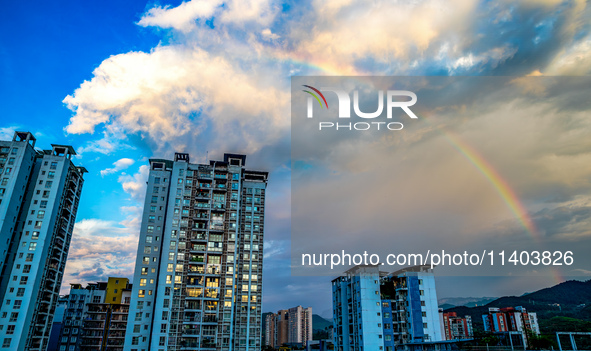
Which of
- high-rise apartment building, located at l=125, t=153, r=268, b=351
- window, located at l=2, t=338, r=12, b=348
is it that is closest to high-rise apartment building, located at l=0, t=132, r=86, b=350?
window, located at l=2, t=338, r=12, b=348

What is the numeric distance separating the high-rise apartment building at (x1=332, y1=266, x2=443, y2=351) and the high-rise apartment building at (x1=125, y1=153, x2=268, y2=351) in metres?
21.7

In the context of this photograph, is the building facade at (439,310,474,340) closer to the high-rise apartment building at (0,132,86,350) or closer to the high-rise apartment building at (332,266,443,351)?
the high-rise apartment building at (332,266,443,351)

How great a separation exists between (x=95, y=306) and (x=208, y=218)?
57425 mm

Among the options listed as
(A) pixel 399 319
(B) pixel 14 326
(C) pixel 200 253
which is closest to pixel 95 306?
(B) pixel 14 326

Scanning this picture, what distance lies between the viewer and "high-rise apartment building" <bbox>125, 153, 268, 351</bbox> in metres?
67.6

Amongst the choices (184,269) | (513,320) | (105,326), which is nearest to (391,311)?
(184,269)

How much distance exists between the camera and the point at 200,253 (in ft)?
241

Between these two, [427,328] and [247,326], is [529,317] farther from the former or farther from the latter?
[247,326]

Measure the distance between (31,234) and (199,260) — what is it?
3458cm

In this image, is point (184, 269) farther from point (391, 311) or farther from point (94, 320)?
point (94, 320)

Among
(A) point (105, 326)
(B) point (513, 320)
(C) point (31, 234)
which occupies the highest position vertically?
(C) point (31, 234)

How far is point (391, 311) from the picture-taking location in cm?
7812

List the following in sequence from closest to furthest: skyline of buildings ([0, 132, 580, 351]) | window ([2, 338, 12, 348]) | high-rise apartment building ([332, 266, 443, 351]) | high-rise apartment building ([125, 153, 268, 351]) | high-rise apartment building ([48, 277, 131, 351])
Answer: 1. window ([2, 338, 12, 348])
2. high-rise apartment building ([125, 153, 268, 351])
3. skyline of buildings ([0, 132, 580, 351])
4. high-rise apartment building ([332, 266, 443, 351])
5. high-rise apartment building ([48, 277, 131, 351])

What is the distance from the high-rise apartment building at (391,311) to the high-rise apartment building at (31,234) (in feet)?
209
